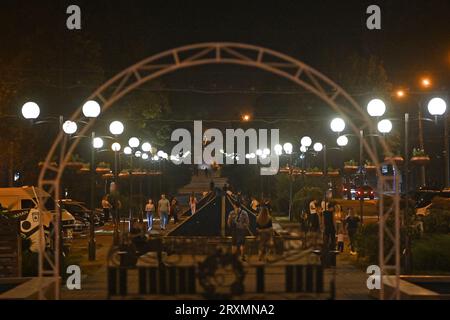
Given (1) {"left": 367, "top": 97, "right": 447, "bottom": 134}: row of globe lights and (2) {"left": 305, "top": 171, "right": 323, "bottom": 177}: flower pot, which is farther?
(2) {"left": 305, "top": 171, "right": 323, "bottom": 177}: flower pot

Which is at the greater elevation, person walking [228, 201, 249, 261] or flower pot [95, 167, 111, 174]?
flower pot [95, 167, 111, 174]

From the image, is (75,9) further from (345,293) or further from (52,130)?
(345,293)

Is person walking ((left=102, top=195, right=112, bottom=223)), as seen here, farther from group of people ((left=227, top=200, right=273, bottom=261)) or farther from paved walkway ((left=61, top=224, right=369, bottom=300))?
group of people ((left=227, top=200, right=273, bottom=261))

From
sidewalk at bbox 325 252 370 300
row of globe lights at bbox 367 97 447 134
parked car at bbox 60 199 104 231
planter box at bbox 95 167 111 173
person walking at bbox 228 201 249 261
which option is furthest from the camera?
parked car at bbox 60 199 104 231

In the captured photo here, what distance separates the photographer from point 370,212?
47531 millimetres

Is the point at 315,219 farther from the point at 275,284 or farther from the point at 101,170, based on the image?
the point at 101,170

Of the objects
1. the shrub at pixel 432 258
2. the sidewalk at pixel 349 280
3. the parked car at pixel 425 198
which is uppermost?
the parked car at pixel 425 198

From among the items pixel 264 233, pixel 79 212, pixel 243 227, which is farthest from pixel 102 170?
pixel 264 233

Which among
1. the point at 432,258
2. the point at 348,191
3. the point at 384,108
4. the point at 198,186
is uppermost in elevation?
the point at 384,108

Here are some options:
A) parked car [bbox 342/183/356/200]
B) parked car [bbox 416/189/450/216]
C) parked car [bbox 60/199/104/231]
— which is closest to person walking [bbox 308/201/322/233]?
parked car [bbox 416/189/450/216]

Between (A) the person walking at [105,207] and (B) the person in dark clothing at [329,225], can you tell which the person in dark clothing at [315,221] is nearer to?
(B) the person in dark clothing at [329,225]

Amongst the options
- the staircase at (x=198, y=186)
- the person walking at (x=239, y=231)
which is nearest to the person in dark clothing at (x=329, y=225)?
the person walking at (x=239, y=231)

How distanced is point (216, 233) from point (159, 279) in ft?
58.9
